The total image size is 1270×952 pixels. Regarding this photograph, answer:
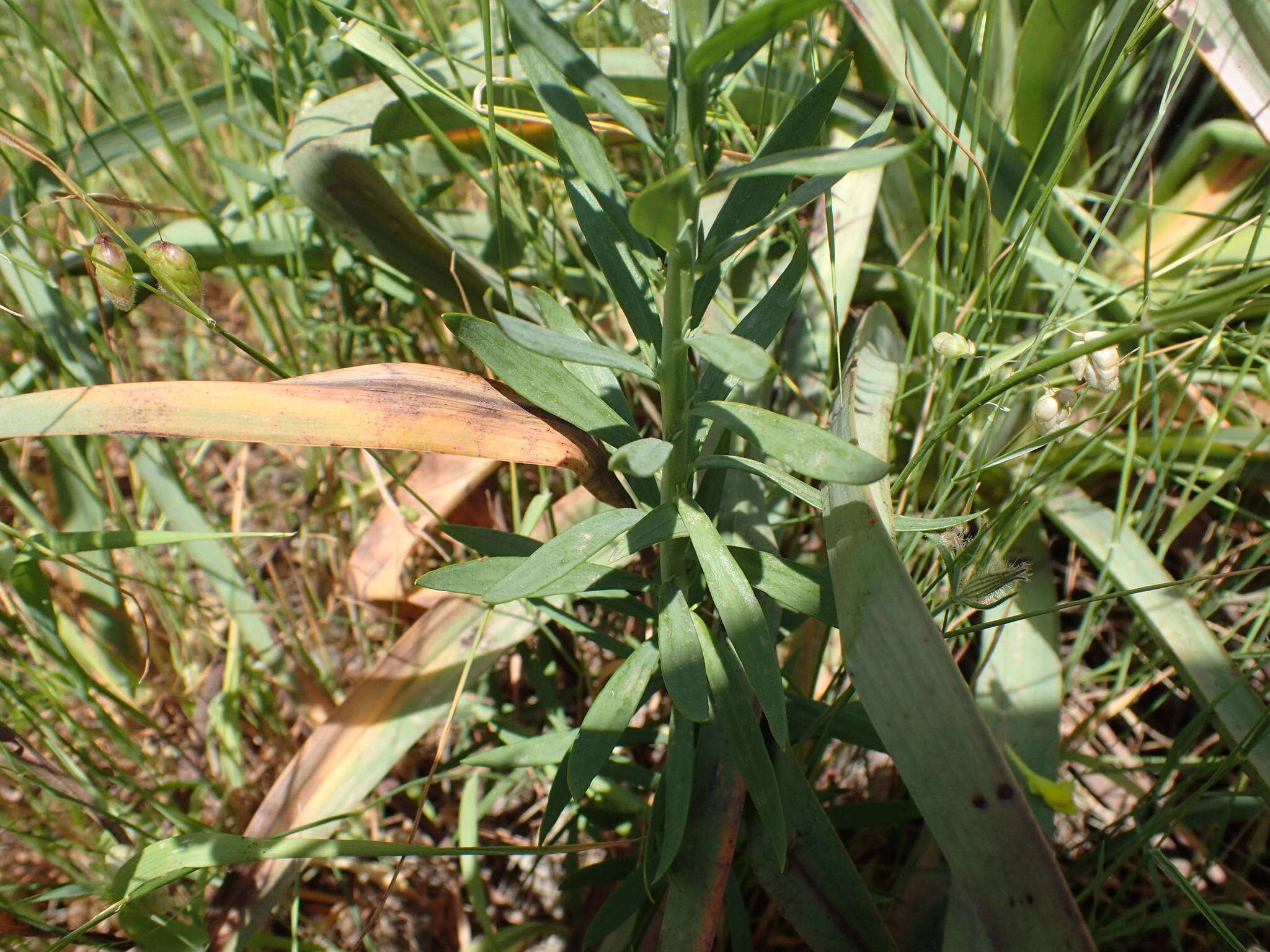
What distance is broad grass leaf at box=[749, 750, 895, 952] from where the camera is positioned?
0.84m

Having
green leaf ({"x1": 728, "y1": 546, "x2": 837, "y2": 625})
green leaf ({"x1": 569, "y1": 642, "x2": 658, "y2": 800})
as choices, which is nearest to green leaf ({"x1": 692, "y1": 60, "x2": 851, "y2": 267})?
green leaf ({"x1": 728, "y1": 546, "x2": 837, "y2": 625})

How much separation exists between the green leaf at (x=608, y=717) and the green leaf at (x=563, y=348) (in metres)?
0.29

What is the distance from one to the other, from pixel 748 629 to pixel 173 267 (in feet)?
2.05

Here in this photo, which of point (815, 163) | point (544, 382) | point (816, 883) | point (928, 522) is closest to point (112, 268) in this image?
point (544, 382)

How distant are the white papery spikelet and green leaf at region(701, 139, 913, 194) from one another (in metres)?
0.35

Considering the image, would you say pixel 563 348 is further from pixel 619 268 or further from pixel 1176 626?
pixel 1176 626

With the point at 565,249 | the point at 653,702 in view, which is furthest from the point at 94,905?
the point at 565,249

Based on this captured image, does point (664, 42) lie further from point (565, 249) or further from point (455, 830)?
point (455, 830)

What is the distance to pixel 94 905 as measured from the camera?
3.66ft

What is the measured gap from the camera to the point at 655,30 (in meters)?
0.92

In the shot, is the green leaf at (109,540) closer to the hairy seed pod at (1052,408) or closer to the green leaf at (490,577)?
the green leaf at (490,577)

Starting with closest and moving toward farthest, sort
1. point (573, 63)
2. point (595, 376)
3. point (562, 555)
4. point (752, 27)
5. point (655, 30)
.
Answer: point (752, 27) → point (573, 63) → point (562, 555) → point (595, 376) → point (655, 30)

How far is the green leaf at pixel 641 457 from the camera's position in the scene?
0.58 metres

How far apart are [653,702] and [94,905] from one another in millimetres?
777
